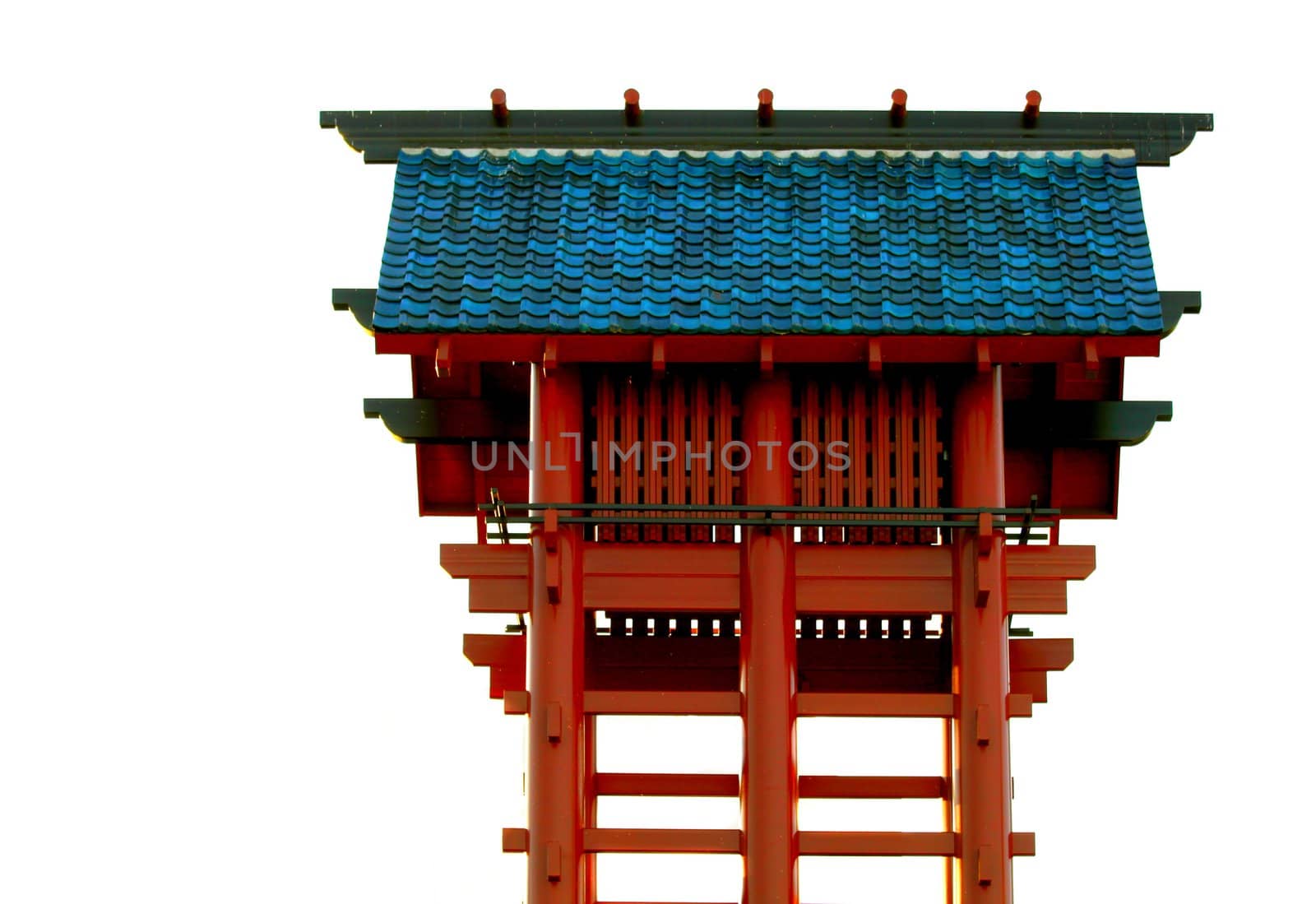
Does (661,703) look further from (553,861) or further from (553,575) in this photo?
(553,861)

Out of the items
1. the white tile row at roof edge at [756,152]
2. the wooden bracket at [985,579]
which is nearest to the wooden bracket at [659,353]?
the white tile row at roof edge at [756,152]

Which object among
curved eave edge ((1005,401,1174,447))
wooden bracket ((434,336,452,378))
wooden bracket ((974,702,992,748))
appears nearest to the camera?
wooden bracket ((974,702,992,748))

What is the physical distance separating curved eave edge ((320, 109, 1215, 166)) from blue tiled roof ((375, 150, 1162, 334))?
123 millimetres

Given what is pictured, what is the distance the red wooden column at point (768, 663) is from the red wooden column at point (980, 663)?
119cm

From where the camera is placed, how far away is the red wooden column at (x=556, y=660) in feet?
59.0

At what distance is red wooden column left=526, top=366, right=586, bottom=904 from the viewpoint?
59.0ft

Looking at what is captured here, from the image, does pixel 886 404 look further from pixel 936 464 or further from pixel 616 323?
pixel 616 323

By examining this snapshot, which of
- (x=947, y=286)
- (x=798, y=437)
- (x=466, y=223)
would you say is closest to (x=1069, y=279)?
(x=947, y=286)

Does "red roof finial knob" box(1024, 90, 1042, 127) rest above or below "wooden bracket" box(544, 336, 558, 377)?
above

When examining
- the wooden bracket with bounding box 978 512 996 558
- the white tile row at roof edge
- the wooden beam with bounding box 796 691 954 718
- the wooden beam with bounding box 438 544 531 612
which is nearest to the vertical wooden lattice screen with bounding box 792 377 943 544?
the wooden bracket with bounding box 978 512 996 558

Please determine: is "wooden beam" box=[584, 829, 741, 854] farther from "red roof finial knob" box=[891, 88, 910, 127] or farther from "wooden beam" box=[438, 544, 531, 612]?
"red roof finial knob" box=[891, 88, 910, 127]

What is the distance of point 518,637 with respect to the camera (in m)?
19.0

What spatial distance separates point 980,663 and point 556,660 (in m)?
3.02

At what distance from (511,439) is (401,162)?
2527 mm
